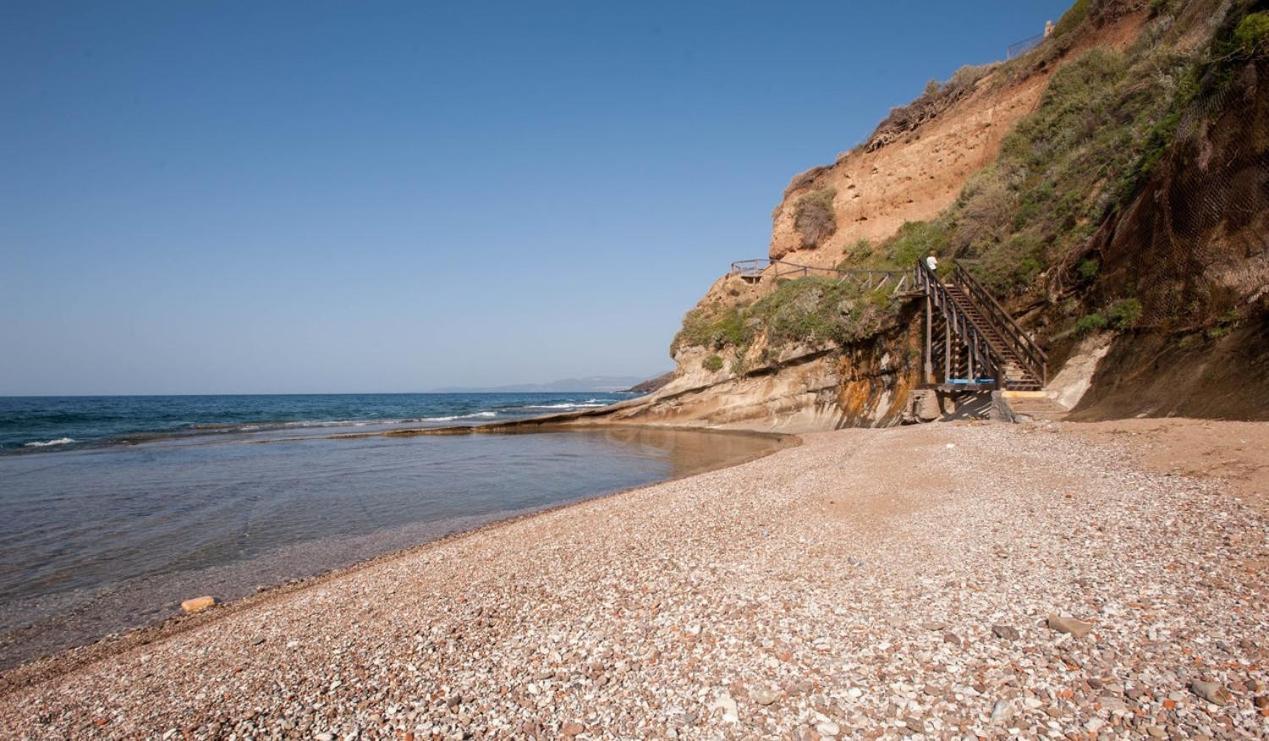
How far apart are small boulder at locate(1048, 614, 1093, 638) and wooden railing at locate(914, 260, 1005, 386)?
12406 millimetres

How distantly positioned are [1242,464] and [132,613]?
44.4ft

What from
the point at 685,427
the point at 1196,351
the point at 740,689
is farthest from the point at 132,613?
the point at 685,427

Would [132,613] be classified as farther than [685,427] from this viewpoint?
No

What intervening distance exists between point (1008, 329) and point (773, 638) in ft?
50.5

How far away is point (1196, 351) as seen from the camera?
1073 cm

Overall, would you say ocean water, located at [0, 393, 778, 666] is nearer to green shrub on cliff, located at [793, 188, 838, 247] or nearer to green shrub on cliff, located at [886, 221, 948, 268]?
green shrub on cliff, located at [886, 221, 948, 268]

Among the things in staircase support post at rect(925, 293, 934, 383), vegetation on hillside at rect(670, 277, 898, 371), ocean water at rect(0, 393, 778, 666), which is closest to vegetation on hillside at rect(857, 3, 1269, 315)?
staircase support post at rect(925, 293, 934, 383)

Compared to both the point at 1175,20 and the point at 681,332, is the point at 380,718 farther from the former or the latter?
the point at 681,332

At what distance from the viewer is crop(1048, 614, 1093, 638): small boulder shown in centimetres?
397

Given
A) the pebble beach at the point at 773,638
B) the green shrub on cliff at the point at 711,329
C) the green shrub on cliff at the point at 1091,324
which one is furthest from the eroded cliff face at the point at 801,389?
the pebble beach at the point at 773,638

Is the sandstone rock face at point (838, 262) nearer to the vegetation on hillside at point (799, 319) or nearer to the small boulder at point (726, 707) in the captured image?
the vegetation on hillside at point (799, 319)

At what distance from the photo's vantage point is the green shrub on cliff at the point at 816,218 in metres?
38.5

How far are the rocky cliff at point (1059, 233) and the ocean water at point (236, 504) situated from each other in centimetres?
504

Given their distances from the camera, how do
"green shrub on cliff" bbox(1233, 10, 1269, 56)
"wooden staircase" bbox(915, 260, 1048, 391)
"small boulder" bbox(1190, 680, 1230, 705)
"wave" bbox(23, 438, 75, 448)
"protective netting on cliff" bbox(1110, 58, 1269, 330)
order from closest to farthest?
1. "small boulder" bbox(1190, 680, 1230, 705)
2. "protective netting on cliff" bbox(1110, 58, 1269, 330)
3. "green shrub on cliff" bbox(1233, 10, 1269, 56)
4. "wooden staircase" bbox(915, 260, 1048, 391)
5. "wave" bbox(23, 438, 75, 448)
